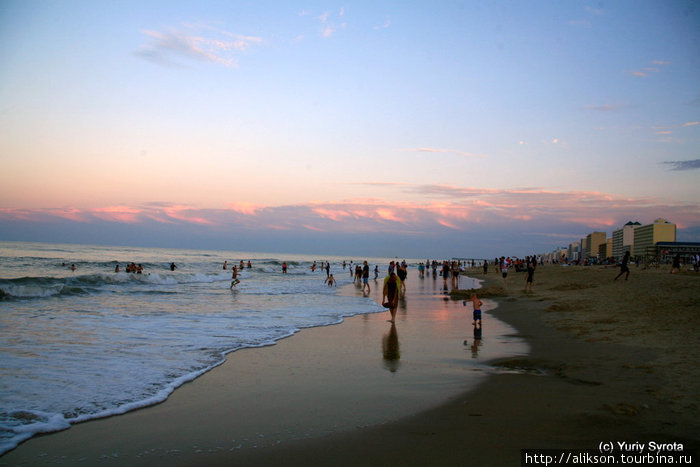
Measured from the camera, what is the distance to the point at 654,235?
319ft

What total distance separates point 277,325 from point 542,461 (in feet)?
34.8

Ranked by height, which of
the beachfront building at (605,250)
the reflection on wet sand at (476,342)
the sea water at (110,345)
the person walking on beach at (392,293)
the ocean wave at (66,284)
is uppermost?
the beachfront building at (605,250)

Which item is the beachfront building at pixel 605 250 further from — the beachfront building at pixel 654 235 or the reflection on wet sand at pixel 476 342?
the reflection on wet sand at pixel 476 342

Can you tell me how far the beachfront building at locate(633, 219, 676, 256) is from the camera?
95550mm

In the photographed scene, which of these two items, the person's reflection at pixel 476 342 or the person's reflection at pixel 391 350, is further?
the person's reflection at pixel 476 342

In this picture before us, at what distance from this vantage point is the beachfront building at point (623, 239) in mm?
109725

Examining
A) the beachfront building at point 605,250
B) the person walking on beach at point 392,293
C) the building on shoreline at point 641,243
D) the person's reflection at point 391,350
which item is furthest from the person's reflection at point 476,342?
the beachfront building at point 605,250

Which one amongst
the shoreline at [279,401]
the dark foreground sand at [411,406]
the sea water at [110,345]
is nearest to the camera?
the dark foreground sand at [411,406]

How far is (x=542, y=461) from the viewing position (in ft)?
13.6

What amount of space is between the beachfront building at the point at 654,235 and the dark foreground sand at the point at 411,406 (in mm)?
101398

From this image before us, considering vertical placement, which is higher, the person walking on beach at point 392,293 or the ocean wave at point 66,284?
the person walking on beach at point 392,293

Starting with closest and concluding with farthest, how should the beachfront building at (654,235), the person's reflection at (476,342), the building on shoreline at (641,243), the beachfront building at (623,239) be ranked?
the person's reflection at (476,342) < the building on shoreline at (641,243) < the beachfront building at (654,235) < the beachfront building at (623,239)

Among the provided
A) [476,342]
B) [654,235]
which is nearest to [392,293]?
[476,342]

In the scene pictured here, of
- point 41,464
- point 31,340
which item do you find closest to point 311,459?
point 41,464
